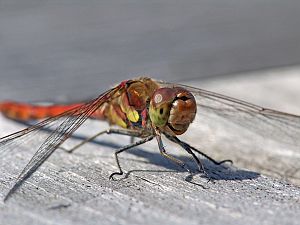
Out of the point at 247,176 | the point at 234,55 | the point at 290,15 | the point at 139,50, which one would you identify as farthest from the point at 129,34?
the point at 247,176

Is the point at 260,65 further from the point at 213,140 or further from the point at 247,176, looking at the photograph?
the point at 247,176

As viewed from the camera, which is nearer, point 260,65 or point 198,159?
point 198,159

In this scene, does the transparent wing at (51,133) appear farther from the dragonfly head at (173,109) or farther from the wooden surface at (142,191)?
A: the dragonfly head at (173,109)

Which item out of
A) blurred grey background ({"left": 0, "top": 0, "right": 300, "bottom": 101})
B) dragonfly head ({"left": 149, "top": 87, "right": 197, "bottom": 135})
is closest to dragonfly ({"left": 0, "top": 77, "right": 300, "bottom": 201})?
dragonfly head ({"left": 149, "top": 87, "right": 197, "bottom": 135})

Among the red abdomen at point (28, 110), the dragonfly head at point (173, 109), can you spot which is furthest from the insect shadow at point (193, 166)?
the red abdomen at point (28, 110)

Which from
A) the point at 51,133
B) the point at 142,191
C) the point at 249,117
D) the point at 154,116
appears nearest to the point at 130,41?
the point at 249,117

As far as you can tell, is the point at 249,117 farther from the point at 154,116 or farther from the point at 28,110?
the point at 28,110
